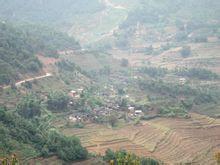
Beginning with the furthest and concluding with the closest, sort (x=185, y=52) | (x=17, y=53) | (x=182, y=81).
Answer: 1. (x=185, y=52)
2. (x=182, y=81)
3. (x=17, y=53)

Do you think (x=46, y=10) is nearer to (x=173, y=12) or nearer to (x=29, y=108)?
(x=173, y=12)

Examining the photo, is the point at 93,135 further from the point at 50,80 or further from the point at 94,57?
the point at 94,57

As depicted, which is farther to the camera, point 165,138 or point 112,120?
point 112,120

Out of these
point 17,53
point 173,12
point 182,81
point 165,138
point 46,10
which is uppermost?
point 46,10

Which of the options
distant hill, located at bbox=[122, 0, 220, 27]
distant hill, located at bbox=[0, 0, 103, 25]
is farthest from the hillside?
distant hill, located at bbox=[0, 0, 103, 25]

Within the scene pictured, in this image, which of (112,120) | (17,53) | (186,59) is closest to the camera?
(112,120)

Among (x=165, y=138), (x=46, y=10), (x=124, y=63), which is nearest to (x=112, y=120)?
(x=165, y=138)

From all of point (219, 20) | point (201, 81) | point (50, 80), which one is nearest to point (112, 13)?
point (219, 20)
